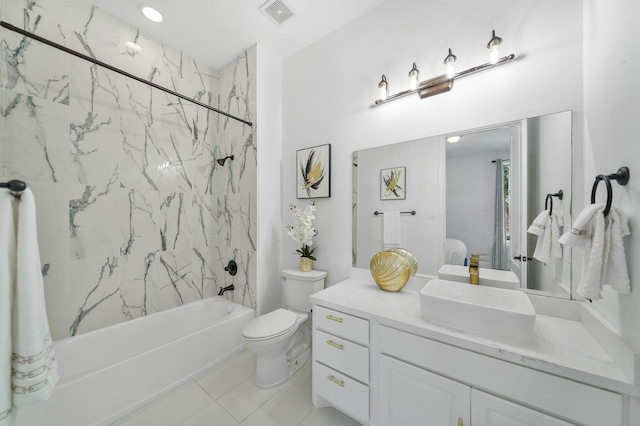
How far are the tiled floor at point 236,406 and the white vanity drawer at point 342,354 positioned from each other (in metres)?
0.38

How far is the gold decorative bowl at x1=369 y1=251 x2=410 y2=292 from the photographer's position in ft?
4.95

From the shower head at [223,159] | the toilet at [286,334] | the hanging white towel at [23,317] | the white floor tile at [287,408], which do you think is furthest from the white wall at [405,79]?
the hanging white towel at [23,317]

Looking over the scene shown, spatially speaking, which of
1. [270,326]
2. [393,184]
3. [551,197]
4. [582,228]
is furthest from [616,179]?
[270,326]

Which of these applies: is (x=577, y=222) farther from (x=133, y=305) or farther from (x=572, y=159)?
(x=133, y=305)

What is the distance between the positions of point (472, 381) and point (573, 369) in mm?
339

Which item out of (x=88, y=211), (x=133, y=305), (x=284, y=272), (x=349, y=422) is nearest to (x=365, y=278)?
(x=284, y=272)

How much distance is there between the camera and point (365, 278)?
1.82 m

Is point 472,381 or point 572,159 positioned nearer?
point 472,381

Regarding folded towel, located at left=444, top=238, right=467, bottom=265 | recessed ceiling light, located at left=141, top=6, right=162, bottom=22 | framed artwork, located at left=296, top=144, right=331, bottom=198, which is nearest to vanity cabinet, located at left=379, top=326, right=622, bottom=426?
folded towel, located at left=444, top=238, right=467, bottom=265

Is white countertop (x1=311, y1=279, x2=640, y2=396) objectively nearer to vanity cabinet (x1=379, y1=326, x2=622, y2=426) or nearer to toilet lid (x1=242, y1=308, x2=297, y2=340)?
vanity cabinet (x1=379, y1=326, x2=622, y2=426)

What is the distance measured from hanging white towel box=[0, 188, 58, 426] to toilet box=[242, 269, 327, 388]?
990 mm

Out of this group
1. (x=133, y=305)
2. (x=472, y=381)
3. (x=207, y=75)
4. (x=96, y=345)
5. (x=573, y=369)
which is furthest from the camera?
(x=207, y=75)

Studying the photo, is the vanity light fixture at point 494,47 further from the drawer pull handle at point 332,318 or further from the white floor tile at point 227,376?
the white floor tile at point 227,376

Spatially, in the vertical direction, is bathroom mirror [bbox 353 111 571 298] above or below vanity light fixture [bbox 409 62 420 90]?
below
